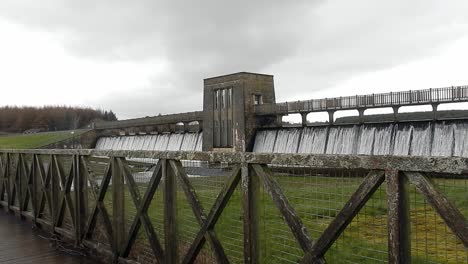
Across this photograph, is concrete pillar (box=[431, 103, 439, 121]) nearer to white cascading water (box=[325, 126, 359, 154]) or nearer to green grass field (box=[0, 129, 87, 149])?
white cascading water (box=[325, 126, 359, 154])

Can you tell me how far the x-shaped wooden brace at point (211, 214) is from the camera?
11.4 feet

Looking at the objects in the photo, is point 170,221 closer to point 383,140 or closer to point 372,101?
point 383,140

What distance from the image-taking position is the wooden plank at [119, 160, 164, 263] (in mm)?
4367

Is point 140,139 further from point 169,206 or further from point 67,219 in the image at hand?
point 169,206

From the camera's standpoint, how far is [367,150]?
2164 cm

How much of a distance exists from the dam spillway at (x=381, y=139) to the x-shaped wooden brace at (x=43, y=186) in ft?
51.4

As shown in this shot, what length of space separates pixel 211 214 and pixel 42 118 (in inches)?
4733

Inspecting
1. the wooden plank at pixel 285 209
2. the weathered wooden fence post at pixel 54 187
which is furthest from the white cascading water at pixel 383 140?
the wooden plank at pixel 285 209

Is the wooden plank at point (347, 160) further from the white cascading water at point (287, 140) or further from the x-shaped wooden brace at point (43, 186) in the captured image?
the white cascading water at point (287, 140)

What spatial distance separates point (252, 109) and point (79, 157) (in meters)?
23.7

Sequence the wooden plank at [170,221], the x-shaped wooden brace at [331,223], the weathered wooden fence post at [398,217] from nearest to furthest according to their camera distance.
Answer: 1. the weathered wooden fence post at [398,217]
2. the x-shaped wooden brace at [331,223]
3. the wooden plank at [170,221]

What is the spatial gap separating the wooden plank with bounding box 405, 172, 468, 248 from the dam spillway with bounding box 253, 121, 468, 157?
59.9 feet

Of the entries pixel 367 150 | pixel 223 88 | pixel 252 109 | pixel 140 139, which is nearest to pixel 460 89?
pixel 367 150

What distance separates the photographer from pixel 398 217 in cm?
230
